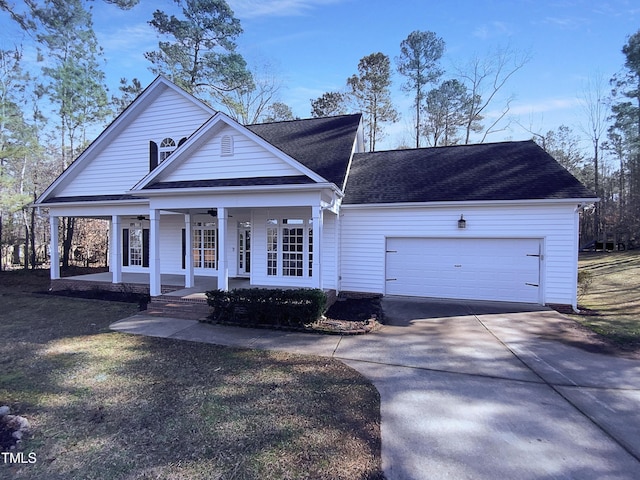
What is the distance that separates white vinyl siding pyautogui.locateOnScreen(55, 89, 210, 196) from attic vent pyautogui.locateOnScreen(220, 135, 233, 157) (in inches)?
135

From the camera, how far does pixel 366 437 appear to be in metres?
3.40

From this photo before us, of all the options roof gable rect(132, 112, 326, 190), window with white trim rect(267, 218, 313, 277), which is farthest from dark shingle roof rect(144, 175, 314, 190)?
window with white trim rect(267, 218, 313, 277)

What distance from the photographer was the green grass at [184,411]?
2.99m

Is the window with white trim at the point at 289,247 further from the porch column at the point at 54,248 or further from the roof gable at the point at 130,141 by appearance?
the porch column at the point at 54,248

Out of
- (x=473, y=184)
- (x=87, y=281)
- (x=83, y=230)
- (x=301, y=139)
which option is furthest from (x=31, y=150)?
(x=473, y=184)

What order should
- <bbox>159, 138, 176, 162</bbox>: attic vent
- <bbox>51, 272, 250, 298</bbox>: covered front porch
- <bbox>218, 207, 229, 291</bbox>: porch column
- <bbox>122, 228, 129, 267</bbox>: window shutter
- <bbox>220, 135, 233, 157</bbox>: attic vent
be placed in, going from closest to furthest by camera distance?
<bbox>218, 207, 229, 291</bbox>: porch column, <bbox>220, 135, 233, 157</bbox>: attic vent, <bbox>51, 272, 250, 298</bbox>: covered front porch, <bbox>159, 138, 176, 162</bbox>: attic vent, <bbox>122, 228, 129, 267</bbox>: window shutter

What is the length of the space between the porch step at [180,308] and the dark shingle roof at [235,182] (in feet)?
10.6

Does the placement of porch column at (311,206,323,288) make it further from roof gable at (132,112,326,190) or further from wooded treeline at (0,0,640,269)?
wooded treeline at (0,0,640,269)

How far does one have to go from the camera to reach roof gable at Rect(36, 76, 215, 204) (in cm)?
1238

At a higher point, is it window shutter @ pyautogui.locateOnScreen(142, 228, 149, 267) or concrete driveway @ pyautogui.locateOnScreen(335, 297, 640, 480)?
window shutter @ pyautogui.locateOnScreen(142, 228, 149, 267)

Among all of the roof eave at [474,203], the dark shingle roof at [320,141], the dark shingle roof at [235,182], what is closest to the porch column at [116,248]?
the dark shingle roof at [235,182]

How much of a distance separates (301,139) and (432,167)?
5172mm

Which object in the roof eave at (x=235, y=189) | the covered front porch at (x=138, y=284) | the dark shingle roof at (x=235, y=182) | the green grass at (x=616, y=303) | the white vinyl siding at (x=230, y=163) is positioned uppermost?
the white vinyl siding at (x=230, y=163)

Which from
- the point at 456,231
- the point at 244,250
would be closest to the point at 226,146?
the point at 244,250
